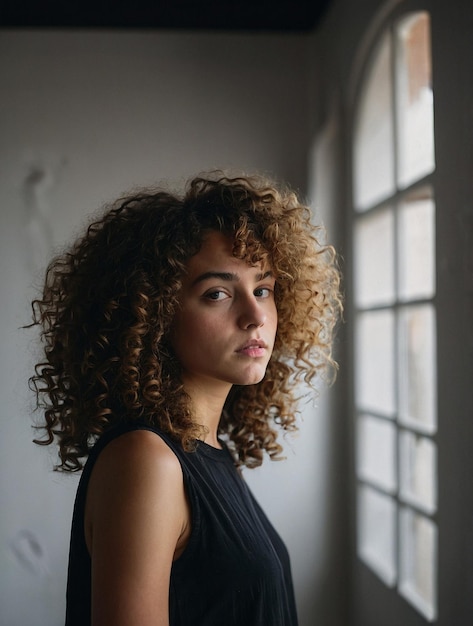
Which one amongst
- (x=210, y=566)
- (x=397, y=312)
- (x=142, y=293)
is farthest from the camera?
(x=397, y=312)

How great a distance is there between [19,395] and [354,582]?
1.48 m

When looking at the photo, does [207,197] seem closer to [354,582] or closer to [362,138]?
[362,138]

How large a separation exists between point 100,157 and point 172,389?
1903 millimetres

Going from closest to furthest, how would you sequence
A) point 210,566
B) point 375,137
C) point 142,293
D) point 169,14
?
point 210,566 < point 142,293 < point 375,137 < point 169,14

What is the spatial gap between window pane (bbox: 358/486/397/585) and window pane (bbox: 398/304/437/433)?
1.18 feet

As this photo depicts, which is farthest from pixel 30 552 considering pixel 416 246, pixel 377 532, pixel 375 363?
pixel 416 246

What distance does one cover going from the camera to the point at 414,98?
2197 mm

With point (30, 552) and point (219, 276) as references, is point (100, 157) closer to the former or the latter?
point (30, 552)

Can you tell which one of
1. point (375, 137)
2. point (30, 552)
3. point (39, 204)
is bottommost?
point (30, 552)

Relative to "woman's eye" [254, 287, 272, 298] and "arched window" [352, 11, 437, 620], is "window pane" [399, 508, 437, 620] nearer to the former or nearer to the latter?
"arched window" [352, 11, 437, 620]

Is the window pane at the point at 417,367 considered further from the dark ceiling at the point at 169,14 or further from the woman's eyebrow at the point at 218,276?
the dark ceiling at the point at 169,14

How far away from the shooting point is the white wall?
9.61 ft

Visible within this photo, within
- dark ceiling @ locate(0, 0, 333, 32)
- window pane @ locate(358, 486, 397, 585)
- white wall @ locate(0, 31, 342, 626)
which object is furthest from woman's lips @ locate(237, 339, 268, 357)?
dark ceiling @ locate(0, 0, 333, 32)

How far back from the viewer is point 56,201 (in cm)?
298
